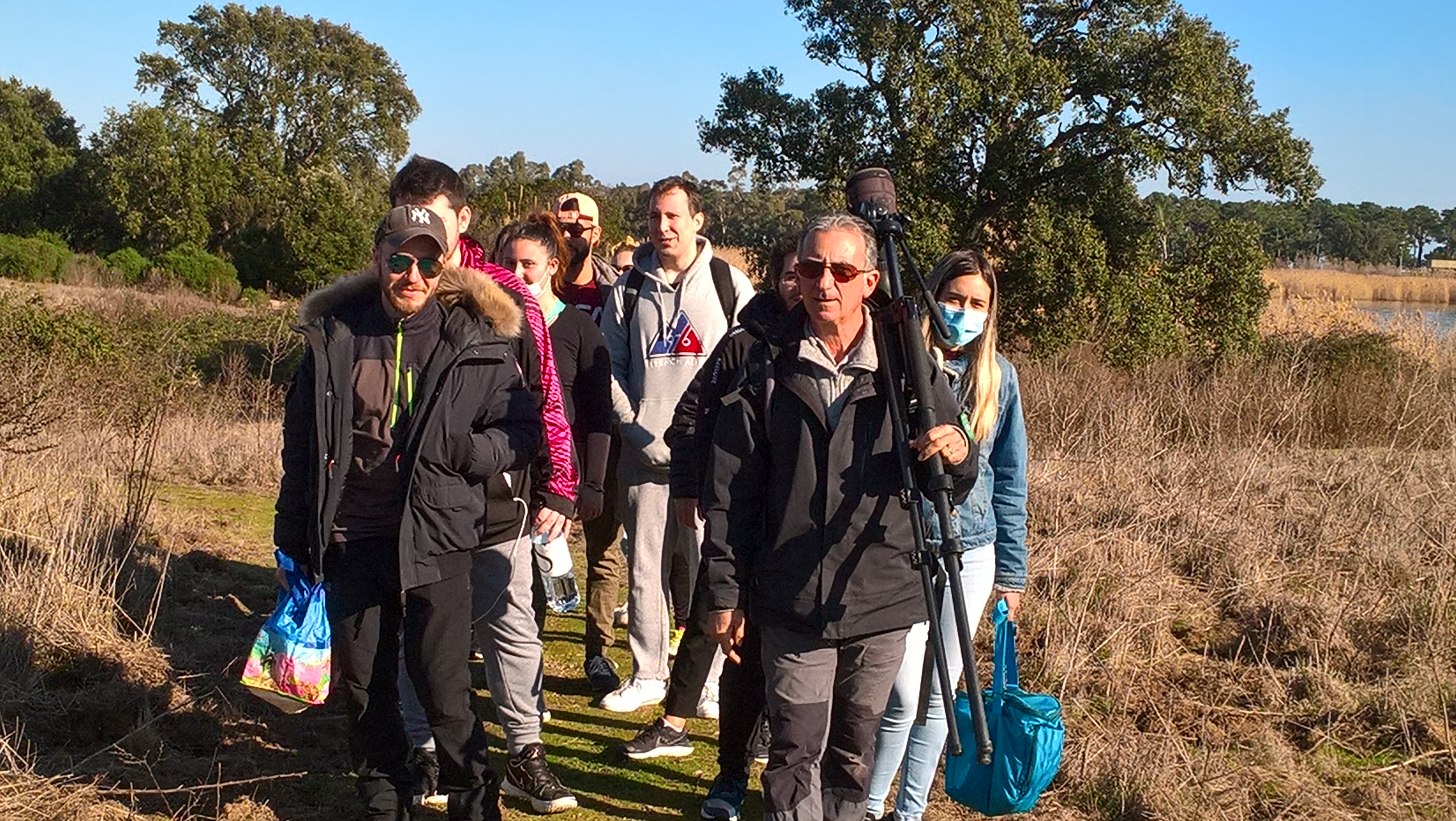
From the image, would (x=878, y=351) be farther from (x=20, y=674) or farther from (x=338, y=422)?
(x=20, y=674)

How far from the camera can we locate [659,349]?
17.1 ft

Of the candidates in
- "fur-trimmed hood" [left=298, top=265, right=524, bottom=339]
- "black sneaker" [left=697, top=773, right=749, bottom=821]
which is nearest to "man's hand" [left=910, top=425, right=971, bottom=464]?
"fur-trimmed hood" [left=298, top=265, right=524, bottom=339]

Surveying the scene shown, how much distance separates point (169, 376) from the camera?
26.7 ft

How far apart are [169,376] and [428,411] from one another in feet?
17.0

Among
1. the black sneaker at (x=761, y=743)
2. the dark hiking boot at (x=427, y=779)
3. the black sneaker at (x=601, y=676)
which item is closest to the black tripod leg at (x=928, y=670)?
the black sneaker at (x=761, y=743)

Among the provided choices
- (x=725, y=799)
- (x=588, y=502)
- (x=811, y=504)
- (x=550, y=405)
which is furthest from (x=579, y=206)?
(x=811, y=504)

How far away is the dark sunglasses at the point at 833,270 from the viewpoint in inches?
130

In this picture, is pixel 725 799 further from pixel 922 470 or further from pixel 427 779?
pixel 922 470

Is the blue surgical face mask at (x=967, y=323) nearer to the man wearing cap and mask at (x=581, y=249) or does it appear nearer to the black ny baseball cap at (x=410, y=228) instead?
the black ny baseball cap at (x=410, y=228)

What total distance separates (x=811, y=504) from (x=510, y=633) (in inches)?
57.4

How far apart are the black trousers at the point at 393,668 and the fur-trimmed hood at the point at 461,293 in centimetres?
76

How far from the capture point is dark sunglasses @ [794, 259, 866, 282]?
329 cm

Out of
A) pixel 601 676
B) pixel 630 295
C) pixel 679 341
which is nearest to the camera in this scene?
pixel 679 341

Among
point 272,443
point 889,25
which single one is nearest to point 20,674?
point 272,443
